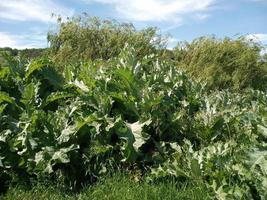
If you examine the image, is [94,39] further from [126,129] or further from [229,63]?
[126,129]

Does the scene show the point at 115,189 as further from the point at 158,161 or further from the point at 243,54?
the point at 243,54

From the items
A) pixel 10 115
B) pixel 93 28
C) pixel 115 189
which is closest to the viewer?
pixel 115 189

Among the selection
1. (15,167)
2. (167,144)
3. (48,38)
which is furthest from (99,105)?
(48,38)

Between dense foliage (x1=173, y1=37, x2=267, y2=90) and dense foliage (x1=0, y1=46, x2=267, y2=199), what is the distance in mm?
9854

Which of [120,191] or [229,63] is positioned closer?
[120,191]

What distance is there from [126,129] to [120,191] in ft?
2.76

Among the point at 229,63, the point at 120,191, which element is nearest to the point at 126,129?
the point at 120,191

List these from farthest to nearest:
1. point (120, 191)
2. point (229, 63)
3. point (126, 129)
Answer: point (229, 63) → point (126, 129) → point (120, 191)

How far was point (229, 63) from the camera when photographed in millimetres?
16938

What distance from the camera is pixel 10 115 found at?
258 inches

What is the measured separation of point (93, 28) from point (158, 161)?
13382mm

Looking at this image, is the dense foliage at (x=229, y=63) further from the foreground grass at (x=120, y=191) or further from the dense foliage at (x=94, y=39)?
the foreground grass at (x=120, y=191)

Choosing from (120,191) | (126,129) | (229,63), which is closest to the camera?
(120,191)

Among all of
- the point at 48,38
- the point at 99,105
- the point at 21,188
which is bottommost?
the point at 21,188
